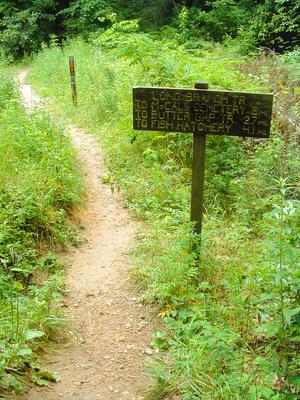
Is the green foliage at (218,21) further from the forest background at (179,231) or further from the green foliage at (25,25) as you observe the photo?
the green foliage at (25,25)

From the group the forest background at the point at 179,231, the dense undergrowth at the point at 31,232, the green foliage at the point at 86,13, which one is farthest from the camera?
the green foliage at the point at 86,13

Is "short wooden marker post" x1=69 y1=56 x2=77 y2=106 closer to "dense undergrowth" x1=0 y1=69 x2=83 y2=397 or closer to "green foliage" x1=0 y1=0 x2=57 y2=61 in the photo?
"dense undergrowth" x1=0 y1=69 x2=83 y2=397

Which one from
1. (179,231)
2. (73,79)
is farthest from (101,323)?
(73,79)

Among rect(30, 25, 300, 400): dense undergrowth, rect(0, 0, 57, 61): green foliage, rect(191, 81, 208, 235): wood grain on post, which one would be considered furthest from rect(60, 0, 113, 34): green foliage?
rect(191, 81, 208, 235): wood grain on post

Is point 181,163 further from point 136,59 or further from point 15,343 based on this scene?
point 15,343

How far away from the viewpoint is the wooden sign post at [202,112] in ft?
12.9

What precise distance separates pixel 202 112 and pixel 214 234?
150cm

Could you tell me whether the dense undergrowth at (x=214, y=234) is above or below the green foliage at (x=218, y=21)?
below

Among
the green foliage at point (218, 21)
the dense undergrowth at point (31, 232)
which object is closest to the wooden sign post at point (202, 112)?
the dense undergrowth at point (31, 232)

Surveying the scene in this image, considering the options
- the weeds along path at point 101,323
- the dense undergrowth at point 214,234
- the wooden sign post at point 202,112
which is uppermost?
the wooden sign post at point 202,112

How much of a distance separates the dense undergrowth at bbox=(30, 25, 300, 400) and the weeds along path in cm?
20

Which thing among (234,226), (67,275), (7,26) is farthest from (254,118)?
(7,26)

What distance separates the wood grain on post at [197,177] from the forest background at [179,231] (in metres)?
0.25

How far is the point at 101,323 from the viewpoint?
13.5ft
